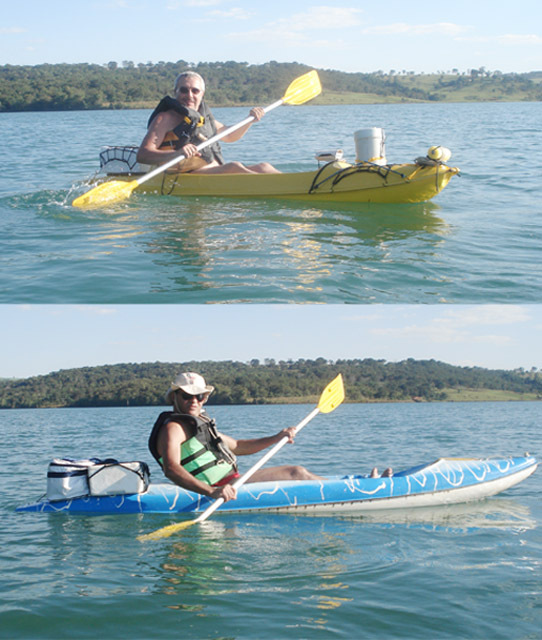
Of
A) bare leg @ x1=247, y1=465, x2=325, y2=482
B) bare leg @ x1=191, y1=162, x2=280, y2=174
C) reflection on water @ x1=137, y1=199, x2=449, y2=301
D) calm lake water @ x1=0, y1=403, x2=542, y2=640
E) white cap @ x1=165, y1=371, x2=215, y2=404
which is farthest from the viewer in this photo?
bare leg @ x1=191, y1=162, x2=280, y2=174

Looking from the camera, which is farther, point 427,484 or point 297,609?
point 427,484

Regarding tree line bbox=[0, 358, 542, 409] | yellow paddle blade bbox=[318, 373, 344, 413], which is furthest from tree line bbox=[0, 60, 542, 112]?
yellow paddle blade bbox=[318, 373, 344, 413]

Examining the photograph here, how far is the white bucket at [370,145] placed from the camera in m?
9.20

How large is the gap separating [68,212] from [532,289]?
600 cm

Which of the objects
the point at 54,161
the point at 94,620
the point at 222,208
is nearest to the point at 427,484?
the point at 94,620

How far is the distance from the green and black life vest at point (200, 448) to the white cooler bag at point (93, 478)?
54 centimetres

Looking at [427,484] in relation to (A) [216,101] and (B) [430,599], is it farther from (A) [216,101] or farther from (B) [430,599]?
(A) [216,101]

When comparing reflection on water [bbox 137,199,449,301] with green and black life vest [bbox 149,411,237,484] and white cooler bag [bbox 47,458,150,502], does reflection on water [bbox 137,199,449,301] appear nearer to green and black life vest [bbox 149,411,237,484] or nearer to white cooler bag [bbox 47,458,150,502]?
green and black life vest [bbox 149,411,237,484]

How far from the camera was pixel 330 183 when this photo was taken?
9.48 m

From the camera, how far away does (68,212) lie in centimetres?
970

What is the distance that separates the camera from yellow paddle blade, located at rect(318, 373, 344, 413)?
292 inches

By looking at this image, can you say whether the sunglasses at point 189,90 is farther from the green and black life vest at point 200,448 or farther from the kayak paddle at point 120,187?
the green and black life vest at point 200,448

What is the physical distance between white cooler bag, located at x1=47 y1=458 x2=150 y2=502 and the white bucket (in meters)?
5.19

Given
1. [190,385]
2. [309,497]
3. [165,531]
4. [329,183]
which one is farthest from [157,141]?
[165,531]
